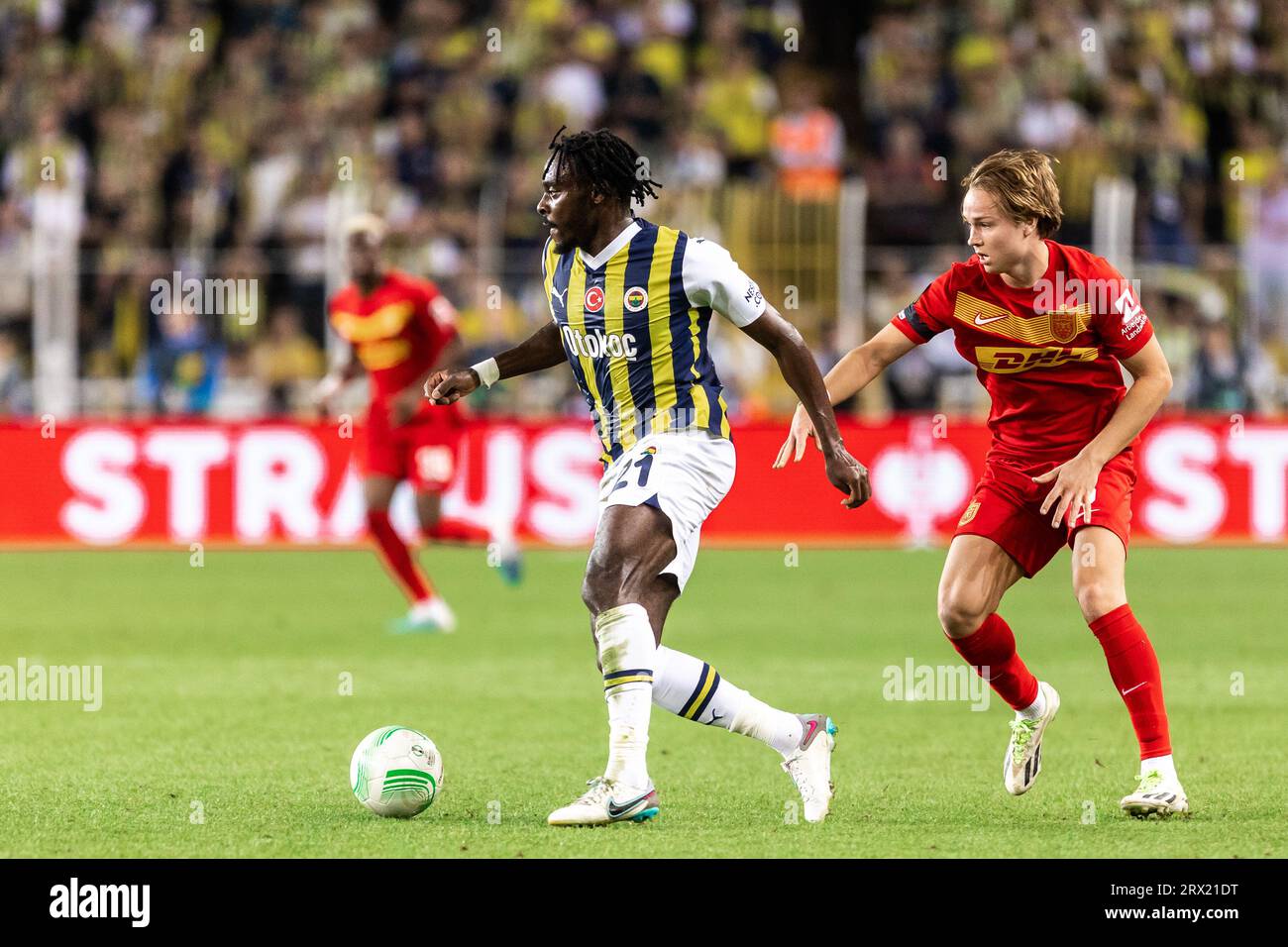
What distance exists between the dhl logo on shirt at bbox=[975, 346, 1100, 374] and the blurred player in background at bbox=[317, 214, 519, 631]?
245 inches

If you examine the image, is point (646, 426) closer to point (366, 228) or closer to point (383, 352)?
point (366, 228)

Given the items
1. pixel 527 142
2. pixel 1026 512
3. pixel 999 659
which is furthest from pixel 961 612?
pixel 527 142

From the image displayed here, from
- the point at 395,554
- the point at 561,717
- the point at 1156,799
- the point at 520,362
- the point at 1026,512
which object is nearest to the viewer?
the point at 1156,799

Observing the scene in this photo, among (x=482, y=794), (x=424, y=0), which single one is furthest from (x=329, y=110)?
(x=482, y=794)

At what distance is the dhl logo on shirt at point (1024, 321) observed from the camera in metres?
6.74

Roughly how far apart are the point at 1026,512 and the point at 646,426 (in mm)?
1344

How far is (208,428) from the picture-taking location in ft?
58.7

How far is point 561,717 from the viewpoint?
9336 millimetres

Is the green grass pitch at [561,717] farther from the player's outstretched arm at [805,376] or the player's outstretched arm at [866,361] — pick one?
the player's outstretched arm at [866,361]

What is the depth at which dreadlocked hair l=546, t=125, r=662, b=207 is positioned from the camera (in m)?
6.63

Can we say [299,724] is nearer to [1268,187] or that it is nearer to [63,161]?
[63,161]

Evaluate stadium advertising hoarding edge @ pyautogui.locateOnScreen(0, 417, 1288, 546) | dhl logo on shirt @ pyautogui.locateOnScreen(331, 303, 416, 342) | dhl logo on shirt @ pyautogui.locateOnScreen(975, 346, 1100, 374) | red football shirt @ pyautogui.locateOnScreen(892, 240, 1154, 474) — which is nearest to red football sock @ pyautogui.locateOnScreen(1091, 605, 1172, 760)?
red football shirt @ pyautogui.locateOnScreen(892, 240, 1154, 474)

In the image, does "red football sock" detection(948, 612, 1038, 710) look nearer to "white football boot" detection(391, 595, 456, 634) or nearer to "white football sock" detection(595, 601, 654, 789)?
"white football sock" detection(595, 601, 654, 789)

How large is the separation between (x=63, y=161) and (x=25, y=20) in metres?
3.51
